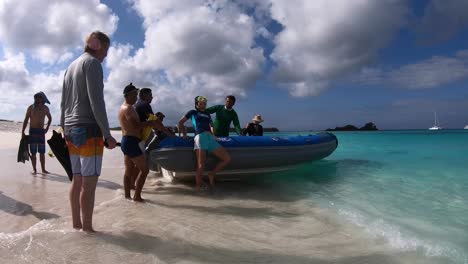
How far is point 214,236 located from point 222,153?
2.22 m

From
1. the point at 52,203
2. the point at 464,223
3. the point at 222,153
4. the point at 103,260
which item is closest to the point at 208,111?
the point at 222,153

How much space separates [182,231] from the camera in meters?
3.04

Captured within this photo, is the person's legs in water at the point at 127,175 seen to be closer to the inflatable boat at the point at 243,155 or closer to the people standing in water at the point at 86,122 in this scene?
the inflatable boat at the point at 243,155

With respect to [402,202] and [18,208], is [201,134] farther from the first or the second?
[402,202]

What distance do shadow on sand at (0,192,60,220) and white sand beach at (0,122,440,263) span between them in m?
0.01

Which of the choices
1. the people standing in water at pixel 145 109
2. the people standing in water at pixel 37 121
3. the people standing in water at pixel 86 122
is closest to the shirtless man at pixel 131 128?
the people standing in water at pixel 145 109

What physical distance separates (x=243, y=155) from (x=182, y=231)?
2.56m

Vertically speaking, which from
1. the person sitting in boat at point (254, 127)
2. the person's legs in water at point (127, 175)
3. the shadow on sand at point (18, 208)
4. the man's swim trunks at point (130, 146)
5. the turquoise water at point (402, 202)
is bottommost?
the turquoise water at point (402, 202)

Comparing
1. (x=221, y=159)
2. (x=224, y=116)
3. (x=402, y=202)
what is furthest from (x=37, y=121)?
(x=402, y=202)

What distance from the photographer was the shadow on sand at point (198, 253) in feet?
7.97

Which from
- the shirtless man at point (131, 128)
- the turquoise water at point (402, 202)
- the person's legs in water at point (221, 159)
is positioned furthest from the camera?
the person's legs in water at point (221, 159)

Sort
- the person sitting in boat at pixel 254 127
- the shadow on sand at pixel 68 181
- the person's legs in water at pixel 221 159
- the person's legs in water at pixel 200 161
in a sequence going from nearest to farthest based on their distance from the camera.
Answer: the person's legs in water at pixel 200 161
the person's legs in water at pixel 221 159
the shadow on sand at pixel 68 181
the person sitting in boat at pixel 254 127

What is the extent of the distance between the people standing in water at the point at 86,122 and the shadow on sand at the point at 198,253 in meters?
0.40

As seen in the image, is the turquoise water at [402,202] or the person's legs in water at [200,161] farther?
the person's legs in water at [200,161]
